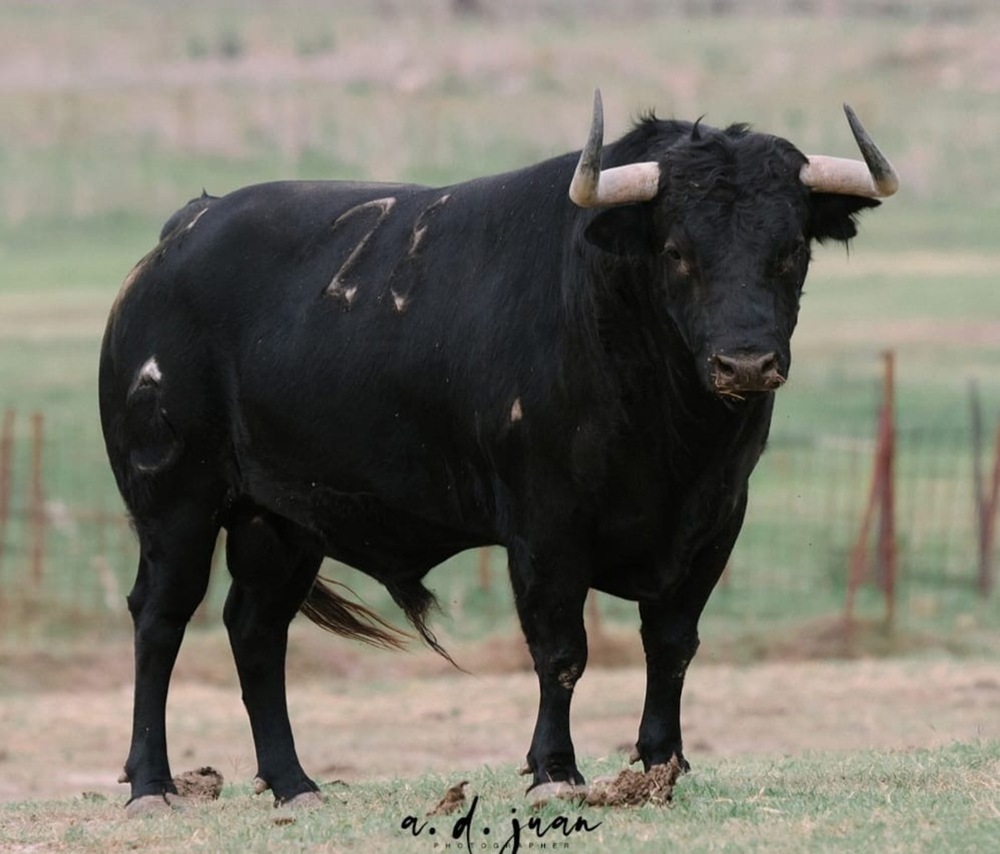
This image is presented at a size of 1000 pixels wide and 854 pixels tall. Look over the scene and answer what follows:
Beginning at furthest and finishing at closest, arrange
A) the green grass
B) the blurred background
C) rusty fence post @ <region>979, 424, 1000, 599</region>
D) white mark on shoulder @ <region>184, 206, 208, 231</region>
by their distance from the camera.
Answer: the blurred background
rusty fence post @ <region>979, 424, 1000, 599</region>
white mark on shoulder @ <region>184, 206, 208, 231</region>
the green grass

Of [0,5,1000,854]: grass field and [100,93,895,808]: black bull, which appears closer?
[100,93,895,808]: black bull

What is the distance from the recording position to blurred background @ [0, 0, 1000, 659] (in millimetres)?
21781

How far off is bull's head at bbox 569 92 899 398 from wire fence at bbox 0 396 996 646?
39.2 ft

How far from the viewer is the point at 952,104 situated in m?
62.0

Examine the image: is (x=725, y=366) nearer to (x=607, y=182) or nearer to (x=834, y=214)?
(x=607, y=182)

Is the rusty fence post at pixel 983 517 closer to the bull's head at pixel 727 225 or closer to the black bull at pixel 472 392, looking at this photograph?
the black bull at pixel 472 392

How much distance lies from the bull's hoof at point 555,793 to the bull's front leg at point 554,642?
32mm

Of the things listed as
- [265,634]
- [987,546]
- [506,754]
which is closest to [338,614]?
[265,634]

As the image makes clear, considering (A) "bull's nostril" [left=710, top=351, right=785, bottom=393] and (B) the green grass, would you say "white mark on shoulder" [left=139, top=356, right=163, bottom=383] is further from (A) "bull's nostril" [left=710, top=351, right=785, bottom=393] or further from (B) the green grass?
(A) "bull's nostril" [left=710, top=351, right=785, bottom=393]

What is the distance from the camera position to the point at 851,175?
848 cm

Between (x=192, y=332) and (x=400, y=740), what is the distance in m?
5.66

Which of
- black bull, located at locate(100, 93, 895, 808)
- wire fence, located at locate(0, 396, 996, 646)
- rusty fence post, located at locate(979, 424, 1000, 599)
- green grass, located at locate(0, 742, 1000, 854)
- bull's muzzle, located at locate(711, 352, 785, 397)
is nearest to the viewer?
green grass, located at locate(0, 742, 1000, 854)

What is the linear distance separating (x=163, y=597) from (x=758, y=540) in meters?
15.9

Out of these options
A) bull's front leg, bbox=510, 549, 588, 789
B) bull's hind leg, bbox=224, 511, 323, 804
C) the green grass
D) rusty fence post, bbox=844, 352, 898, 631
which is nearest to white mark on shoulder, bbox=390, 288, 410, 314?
bull's front leg, bbox=510, 549, 588, 789
